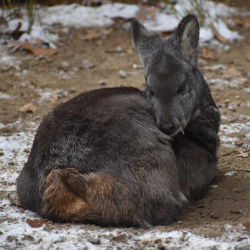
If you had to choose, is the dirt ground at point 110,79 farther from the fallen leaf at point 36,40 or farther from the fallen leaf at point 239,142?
the fallen leaf at point 36,40

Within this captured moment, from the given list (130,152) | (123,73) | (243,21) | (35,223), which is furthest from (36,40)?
(35,223)

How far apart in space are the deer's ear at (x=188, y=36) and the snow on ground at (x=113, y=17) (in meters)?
4.20

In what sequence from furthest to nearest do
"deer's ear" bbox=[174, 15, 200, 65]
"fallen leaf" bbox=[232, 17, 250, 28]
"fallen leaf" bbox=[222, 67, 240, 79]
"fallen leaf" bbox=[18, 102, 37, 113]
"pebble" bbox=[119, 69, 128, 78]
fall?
"fallen leaf" bbox=[232, 17, 250, 28] < "pebble" bbox=[119, 69, 128, 78] < "fallen leaf" bbox=[222, 67, 240, 79] < "fallen leaf" bbox=[18, 102, 37, 113] < "deer's ear" bbox=[174, 15, 200, 65]

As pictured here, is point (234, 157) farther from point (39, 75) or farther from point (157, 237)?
point (39, 75)

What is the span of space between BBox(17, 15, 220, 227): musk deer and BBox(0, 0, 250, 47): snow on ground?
4.64 m

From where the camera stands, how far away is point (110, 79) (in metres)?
7.81

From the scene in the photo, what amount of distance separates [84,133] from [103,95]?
0.77 meters

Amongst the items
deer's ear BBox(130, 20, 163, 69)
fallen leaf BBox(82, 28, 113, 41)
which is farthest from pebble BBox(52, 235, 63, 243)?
fallen leaf BBox(82, 28, 113, 41)

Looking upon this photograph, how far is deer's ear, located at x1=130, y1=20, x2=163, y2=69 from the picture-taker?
490 centimetres

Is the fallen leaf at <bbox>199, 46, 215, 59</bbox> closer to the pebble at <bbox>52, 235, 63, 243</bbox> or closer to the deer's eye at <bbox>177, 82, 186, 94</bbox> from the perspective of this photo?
the deer's eye at <bbox>177, 82, 186, 94</bbox>

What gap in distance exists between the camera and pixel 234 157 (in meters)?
5.33

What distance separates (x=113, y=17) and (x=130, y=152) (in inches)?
268

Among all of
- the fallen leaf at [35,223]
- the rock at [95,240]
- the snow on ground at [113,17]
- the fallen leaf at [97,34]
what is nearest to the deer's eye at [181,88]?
the rock at [95,240]

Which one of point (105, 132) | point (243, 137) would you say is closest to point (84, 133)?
point (105, 132)
